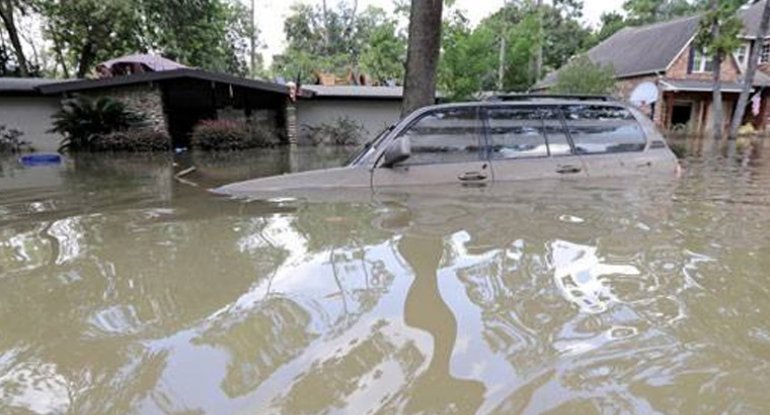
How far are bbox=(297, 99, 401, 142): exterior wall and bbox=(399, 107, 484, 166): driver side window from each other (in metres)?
15.1

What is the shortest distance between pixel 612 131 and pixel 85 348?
554 centimetres

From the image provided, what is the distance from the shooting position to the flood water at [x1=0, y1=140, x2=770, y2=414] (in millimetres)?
2133

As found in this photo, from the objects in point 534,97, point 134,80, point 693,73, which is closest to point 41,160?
point 134,80

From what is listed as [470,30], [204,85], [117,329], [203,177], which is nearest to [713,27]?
[470,30]

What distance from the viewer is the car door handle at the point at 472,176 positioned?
19.1 ft

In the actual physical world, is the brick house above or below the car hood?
above

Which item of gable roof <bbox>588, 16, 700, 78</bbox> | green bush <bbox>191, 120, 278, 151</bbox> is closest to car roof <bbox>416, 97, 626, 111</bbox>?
green bush <bbox>191, 120, 278, 151</bbox>

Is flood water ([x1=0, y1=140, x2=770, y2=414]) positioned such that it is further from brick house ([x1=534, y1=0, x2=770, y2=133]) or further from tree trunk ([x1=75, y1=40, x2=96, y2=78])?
brick house ([x1=534, y1=0, x2=770, y2=133])

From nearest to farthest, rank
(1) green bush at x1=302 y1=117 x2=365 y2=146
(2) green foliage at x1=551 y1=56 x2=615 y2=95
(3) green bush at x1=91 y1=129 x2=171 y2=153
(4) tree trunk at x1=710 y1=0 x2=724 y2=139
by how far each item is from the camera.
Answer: (3) green bush at x1=91 y1=129 x2=171 y2=153 → (1) green bush at x1=302 y1=117 x2=365 y2=146 → (4) tree trunk at x1=710 y1=0 x2=724 y2=139 → (2) green foliage at x1=551 y1=56 x2=615 y2=95

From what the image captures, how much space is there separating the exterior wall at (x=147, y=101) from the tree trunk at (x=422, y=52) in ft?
31.9

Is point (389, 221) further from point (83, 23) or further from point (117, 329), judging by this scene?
point (83, 23)

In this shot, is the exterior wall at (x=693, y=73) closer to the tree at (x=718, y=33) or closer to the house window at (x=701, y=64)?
the house window at (x=701, y=64)

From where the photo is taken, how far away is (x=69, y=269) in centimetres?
370

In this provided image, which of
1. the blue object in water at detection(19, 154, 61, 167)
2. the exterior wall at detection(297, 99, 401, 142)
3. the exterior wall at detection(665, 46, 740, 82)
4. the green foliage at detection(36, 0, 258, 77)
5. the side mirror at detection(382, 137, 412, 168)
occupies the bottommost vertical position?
the blue object in water at detection(19, 154, 61, 167)
